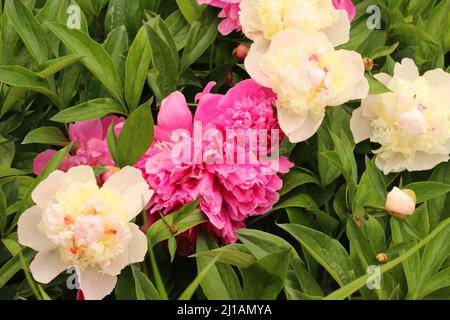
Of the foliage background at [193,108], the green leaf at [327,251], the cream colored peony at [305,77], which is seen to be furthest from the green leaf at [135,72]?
the green leaf at [327,251]

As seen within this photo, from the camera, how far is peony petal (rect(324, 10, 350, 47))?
0.78 meters

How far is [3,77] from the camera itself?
76 cm

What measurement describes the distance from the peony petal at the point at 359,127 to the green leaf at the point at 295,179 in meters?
0.06

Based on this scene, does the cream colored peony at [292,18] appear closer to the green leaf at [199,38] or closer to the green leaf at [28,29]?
the green leaf at [199,38]

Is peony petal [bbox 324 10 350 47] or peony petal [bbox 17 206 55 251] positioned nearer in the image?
peony petal [bbox 17 206 55 251]

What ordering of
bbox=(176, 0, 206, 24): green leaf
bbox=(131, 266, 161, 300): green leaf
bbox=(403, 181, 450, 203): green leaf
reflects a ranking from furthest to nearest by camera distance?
bbox=(176, 0, 206, 24): green leaf
bbox=(403, 181, 450, 203): green leaf
bbox=(131, 266, 161, 300): green leaf

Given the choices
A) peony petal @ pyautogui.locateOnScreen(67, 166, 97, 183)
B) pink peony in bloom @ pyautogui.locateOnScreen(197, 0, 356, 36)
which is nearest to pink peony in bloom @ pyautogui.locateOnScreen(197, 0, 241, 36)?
pink peony in bloom @ pyautogui.locateOnScreen(197, 0, 356, 36)

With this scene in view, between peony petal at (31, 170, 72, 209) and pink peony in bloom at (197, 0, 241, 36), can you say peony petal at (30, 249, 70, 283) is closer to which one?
peony petal at (31, 170, 72, 209)

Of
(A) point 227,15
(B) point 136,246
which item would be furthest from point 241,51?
(B) point 136,246

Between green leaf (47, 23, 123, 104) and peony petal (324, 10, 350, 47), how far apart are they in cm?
20

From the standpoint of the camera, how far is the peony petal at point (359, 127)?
785 mm

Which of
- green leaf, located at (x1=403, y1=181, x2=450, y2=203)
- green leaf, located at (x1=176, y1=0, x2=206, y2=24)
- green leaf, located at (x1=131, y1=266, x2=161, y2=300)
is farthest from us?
green leaf, located at (x1=176, y1=0, x2=206, y2=24)
